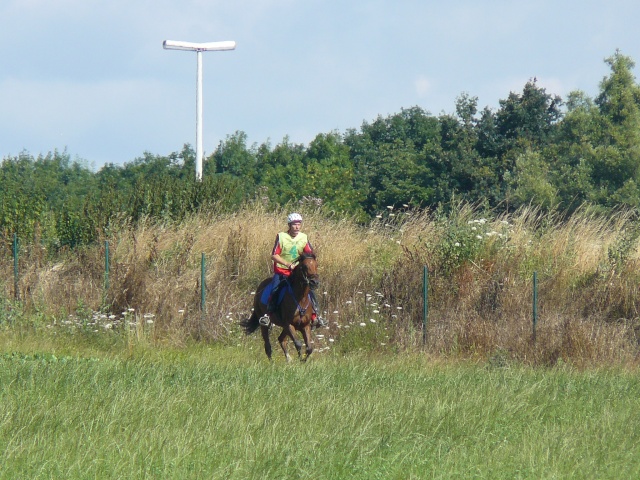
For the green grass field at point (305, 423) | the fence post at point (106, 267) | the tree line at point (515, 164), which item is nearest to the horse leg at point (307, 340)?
the green grass field at point (305, 423)

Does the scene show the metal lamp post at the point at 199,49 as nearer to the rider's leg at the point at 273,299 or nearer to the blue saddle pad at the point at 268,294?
the blue saddle pad at the point at 268,294

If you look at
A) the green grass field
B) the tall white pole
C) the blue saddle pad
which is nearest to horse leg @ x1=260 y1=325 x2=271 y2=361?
the blue saddle pad

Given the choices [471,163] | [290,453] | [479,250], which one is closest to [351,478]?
[290,453]

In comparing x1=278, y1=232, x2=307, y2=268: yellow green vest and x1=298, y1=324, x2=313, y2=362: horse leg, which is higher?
x1=278, y1=232, x2=307, y2=268: yellow green vest

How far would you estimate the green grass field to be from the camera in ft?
26.9

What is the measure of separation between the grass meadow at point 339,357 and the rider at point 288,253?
3.44 ft

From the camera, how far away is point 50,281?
24359 millimetres

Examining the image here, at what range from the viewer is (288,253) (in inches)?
714

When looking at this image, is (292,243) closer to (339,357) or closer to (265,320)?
(265,320)

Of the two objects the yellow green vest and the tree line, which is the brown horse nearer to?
the yellow green vest

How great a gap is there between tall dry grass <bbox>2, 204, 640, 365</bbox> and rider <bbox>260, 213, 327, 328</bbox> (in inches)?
112

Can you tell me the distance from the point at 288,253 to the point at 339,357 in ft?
7.55

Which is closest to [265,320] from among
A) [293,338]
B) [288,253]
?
[293,338]

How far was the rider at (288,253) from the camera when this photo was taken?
17750 millimetres
